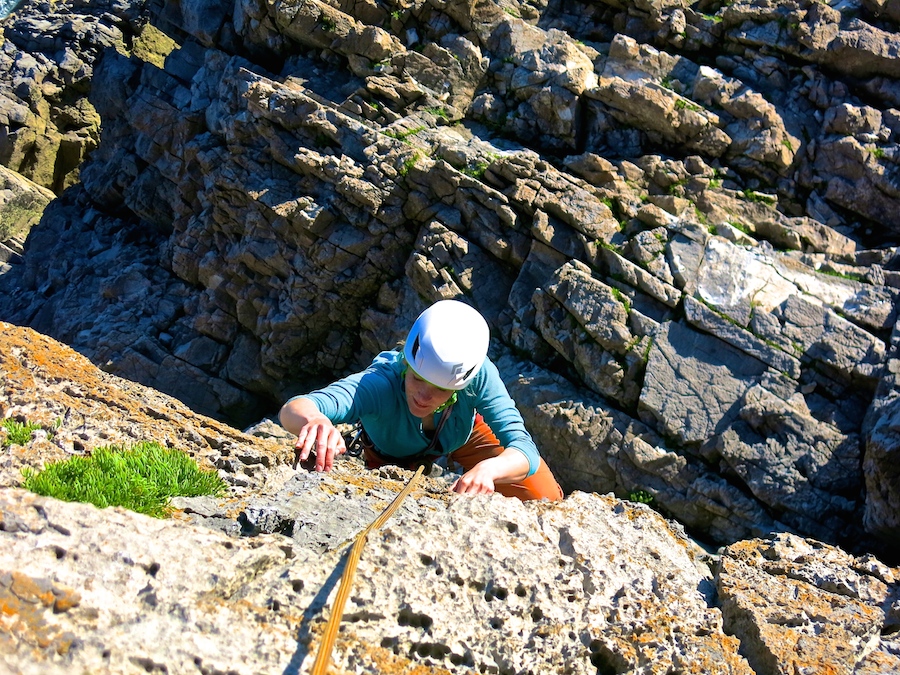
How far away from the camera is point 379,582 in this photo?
3.67m

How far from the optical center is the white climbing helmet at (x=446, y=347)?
5.14 metres

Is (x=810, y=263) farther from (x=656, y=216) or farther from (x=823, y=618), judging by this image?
(x=823, y=618)

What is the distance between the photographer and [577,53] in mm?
18578

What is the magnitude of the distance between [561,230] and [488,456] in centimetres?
953

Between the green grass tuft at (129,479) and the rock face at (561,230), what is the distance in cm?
1057

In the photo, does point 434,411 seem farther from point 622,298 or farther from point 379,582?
point 622,298

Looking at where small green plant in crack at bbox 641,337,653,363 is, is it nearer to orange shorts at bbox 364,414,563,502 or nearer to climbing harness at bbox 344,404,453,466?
orange shorts at bbox 364,414,563,502

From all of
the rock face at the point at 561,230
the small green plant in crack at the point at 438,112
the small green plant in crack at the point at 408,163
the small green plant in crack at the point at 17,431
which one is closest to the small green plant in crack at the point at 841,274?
the rock face at the point at 561,230

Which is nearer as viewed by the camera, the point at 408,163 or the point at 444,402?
the point at 444,402

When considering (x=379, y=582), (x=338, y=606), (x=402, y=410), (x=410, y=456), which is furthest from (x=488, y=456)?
Answer: (x=338, y=606)

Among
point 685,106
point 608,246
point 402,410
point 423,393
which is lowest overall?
point 402,410

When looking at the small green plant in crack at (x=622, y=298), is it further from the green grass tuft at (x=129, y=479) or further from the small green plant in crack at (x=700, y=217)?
the green grass tuft at (x=129, y=479)

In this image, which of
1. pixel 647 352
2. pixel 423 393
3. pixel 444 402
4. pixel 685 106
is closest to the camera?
pixel 423 393

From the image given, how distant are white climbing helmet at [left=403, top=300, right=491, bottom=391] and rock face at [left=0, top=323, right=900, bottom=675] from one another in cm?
90
